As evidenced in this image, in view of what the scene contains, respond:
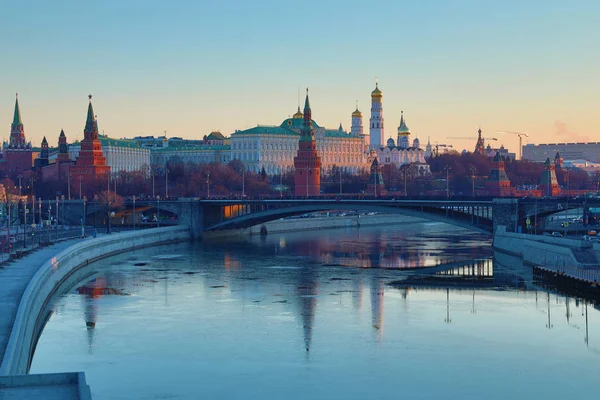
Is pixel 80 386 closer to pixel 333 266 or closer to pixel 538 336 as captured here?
pixel 538 336

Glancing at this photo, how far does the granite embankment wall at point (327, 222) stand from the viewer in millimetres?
90062

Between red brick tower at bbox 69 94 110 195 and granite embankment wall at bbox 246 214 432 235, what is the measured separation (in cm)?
2898

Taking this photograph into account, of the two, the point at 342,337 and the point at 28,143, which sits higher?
the point at 28,143

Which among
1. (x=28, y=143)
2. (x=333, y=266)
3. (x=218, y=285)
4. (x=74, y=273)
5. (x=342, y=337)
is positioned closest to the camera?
(x=342, y=337)

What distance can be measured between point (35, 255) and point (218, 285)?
9.00 metres

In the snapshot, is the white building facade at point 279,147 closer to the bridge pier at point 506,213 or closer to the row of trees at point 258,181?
the row of trees at point 258,181

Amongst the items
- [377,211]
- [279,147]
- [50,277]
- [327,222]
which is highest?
[279,147]

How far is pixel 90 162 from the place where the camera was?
11925 centimetres

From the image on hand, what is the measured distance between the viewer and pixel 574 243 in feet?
170

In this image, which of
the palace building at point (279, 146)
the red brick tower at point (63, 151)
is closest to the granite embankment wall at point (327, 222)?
the red brick tower at point (63, 151)

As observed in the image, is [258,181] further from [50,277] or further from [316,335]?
[316,335]

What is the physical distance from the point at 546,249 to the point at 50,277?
25.2 m

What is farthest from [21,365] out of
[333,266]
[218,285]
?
[333,266]

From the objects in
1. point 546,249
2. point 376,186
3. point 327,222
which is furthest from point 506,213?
point 376,186
